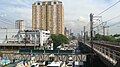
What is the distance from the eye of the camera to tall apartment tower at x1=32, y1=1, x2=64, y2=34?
498 feet

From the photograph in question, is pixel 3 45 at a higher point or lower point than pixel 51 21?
lower

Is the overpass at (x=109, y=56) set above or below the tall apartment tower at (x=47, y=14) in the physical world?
below

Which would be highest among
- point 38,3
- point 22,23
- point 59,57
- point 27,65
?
point 38,3

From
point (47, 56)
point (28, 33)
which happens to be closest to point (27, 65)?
point (47, 56)

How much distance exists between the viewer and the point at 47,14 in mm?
154500

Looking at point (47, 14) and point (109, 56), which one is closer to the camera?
point (109, 56)

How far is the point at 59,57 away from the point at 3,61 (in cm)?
1444

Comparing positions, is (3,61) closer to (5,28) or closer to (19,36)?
(19,36)

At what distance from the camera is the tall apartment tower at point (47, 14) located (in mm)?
151875

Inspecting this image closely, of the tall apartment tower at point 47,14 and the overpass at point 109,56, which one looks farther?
the tall apartment tower at point 47,14

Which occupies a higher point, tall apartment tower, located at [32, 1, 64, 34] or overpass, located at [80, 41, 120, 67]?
tall apartment tower, located at [32, 1, 64, 34]

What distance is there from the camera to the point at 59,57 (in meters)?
34.6

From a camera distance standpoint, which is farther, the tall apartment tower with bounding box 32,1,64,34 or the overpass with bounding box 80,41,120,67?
the tall apartment tower with bounding box 32,1,64,34

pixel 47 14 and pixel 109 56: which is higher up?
pixel 47 14
